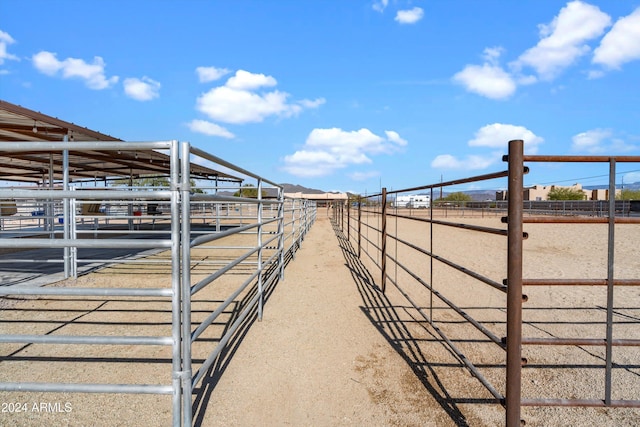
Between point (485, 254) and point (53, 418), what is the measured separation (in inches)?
344

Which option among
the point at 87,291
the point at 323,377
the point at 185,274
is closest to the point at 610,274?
the point at 323,377

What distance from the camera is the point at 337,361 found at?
9.61 feet

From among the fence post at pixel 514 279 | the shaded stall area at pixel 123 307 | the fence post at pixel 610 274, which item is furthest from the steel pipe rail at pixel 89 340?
the fence post at pixel 610 274

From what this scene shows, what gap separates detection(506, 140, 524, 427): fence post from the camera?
1.83 metres

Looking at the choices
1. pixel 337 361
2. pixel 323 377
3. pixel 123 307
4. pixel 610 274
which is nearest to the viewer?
pixel 610 274

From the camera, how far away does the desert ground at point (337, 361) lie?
7.22ft

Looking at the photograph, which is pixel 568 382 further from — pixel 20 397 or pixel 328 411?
pixel 20 397

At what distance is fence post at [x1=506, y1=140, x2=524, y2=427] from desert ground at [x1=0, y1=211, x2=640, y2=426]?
1.20ft

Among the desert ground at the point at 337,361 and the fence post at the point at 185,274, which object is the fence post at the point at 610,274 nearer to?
the desert ground at the point at 337,361

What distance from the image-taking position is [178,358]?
1.82m

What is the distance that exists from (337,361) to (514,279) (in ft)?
5.58

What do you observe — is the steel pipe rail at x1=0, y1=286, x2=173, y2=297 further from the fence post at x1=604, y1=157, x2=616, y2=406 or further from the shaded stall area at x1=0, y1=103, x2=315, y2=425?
the fence post at x1=604, y1=157, x2=616, y2=406

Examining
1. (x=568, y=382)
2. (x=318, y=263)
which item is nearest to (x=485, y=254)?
(x=318, y=263)

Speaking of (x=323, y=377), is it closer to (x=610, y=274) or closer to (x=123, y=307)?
(x=610, y=274)
